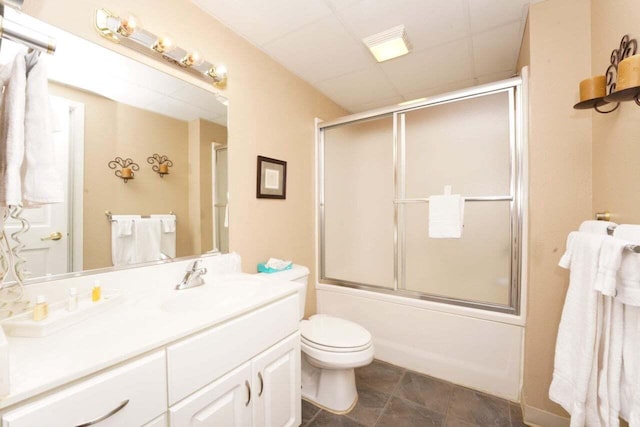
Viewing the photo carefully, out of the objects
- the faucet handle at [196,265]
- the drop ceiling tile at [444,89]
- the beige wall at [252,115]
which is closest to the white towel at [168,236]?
the faucet handle at [196,265]

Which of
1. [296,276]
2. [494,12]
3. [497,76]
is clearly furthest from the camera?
[497,76]

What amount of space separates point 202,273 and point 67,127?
2.62 ft

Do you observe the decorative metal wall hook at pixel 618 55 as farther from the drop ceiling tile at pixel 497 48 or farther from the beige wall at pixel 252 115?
the beige wall at pixel 252 115

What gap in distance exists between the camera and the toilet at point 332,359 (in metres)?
1.46

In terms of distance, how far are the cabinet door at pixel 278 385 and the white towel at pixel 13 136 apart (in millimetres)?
900

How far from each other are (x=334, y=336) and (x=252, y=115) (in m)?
1.50

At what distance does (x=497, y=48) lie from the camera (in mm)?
1753

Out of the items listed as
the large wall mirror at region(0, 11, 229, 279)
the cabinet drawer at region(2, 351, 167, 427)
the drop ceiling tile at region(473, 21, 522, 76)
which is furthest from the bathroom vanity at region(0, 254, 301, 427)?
the drop ceiling tile at region(473, 21, 522, 76)

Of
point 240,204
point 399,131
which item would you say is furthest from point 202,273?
point 399,131

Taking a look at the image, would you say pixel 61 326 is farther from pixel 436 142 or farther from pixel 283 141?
pixel 436 142

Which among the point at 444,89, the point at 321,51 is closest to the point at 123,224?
the point at 321,51

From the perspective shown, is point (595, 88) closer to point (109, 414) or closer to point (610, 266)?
point (610, 266)

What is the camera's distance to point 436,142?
7.70 ft

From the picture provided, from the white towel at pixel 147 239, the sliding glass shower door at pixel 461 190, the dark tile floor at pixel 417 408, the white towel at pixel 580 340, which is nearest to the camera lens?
the white towel at pixel 580 340
